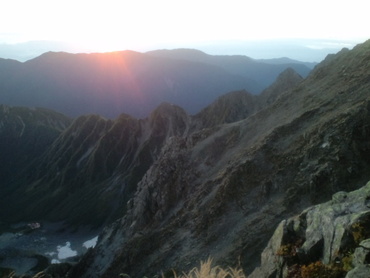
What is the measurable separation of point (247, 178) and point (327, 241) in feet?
91.0

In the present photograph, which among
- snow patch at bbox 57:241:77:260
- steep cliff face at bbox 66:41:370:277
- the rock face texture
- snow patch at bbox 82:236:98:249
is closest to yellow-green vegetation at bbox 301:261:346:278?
the rock face texture

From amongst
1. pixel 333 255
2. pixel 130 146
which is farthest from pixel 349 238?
pixel 130 146

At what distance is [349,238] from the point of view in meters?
12.7

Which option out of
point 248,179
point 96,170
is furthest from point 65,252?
point 248,179

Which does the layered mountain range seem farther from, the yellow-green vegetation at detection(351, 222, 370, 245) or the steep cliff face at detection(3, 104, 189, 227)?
the steep cliff face at detection(3, 104, 189, 227)

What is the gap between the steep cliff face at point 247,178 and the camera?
33.7 meters

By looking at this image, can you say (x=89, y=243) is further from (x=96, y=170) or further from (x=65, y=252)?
(x=96, y=170)

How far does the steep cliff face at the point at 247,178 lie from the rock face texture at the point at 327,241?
1565 centimetres

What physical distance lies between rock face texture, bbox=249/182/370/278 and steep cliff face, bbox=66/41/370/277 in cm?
1565

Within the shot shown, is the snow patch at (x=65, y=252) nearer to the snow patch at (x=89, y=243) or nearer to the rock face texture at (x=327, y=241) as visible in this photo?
the snow patch at (x=89, y=243)

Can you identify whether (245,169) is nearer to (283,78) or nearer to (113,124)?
(283,78)

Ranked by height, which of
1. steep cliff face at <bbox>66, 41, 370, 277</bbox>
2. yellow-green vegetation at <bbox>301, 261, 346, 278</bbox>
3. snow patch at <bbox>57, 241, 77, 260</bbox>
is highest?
yellow-green vegetation at <bbox>301, 261, 346, 278</bbox>

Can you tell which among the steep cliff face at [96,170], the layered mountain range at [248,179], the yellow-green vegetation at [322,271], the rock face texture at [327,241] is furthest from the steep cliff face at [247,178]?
the steep cliff face at [96,170]

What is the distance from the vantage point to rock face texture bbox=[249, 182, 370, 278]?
11562mm
